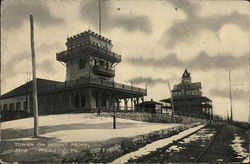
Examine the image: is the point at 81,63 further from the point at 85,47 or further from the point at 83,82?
the point at 83,82

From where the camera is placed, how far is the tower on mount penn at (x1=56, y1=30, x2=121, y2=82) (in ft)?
103

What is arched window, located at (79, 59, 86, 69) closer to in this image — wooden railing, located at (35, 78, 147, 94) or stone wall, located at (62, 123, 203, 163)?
wooden railing, located at (35, 78, 147, 94)

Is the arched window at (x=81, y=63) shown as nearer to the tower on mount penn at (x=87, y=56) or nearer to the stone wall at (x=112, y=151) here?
the tower on mount penn at (x=87, y=56)

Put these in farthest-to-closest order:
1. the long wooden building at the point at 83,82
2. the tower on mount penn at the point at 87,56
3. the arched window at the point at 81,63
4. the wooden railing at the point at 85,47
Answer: the arched window at the point at 81,63
the tower on mount penn at the point at 87,56
the wooden railing at the point at 85,47
the long wooden building at the point at 83,82

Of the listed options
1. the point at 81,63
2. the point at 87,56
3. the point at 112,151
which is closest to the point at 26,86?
the point at 81,63

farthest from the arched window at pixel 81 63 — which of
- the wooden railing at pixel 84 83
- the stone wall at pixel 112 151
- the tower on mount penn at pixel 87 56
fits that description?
the stone wall at pixel 112 151

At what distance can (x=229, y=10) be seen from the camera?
9867 millimetres

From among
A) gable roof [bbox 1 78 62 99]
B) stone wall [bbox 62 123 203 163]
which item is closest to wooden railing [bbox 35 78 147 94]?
gable roof [bbox 1 78 62 99]

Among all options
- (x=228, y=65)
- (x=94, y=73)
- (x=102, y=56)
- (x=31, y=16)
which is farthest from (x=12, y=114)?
(x=228, y=65)

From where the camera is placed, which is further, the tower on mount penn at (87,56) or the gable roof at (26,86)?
the gable roof at (26,86)

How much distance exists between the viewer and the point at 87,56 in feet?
105

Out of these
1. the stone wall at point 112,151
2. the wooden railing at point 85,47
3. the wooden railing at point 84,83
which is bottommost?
the stone wall at point 112,151

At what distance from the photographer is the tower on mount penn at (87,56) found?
103 ft

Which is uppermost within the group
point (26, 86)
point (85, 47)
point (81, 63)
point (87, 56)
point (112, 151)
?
point (85, 47)
